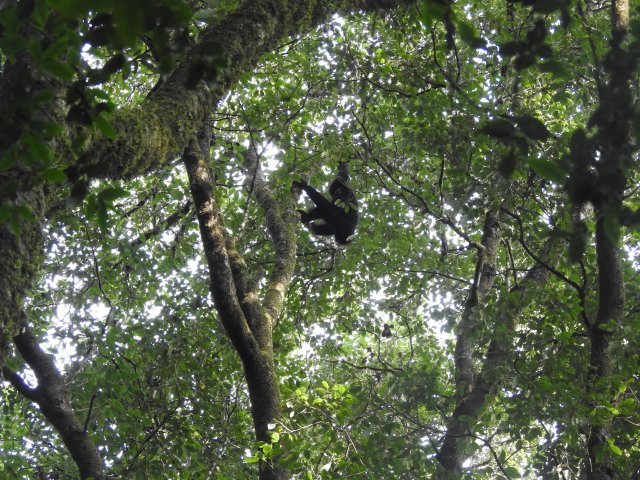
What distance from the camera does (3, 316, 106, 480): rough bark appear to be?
429 cm

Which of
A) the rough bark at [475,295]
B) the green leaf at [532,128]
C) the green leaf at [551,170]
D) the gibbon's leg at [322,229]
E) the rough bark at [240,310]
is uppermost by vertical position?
the gibbon's leg at [322,229]

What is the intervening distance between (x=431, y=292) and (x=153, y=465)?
3.94m

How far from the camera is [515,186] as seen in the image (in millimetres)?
5230

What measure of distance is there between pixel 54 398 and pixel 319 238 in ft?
12.3

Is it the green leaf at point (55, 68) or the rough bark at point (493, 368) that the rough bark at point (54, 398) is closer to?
the rough bark at point (493, 368)

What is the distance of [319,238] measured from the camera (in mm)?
7473

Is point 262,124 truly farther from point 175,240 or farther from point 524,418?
point 524,418

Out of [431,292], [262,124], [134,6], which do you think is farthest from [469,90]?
[134,6]

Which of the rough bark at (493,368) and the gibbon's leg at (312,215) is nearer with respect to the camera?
the rough bark at (493,368)

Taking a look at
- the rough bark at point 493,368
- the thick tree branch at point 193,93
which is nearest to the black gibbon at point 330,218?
the rough bark at point 493,368

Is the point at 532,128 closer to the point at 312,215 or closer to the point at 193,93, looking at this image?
the point at 193,93

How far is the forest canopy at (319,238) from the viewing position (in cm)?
144

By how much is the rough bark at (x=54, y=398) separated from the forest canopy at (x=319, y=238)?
0.02 meters

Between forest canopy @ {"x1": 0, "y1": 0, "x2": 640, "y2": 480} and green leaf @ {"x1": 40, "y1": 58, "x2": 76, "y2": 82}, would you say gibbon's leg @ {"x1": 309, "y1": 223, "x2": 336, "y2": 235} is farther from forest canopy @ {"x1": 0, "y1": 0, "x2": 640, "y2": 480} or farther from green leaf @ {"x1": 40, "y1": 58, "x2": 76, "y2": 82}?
green leaf @ {"x1": 40, "y1": 58, "x2": 76, "y2": 82}
